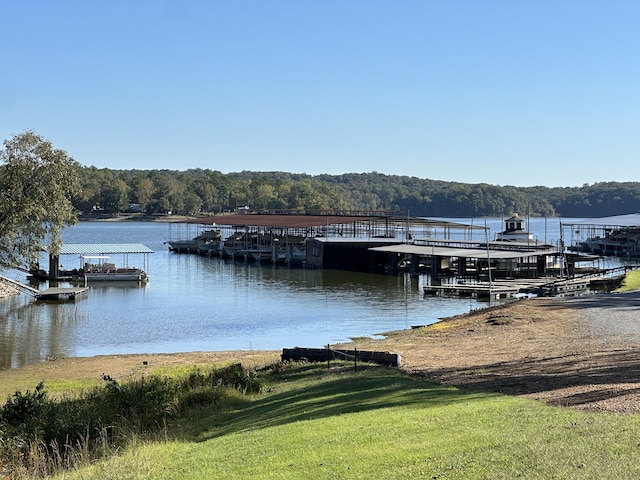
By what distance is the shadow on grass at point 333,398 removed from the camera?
14484 mm

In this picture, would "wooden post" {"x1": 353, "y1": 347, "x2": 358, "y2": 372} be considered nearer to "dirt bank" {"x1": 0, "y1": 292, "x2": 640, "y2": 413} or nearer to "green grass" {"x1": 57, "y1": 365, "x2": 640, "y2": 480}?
"dirt bank" {"x1": 0, "y1": 292, "x2": 640, "y2": 413}

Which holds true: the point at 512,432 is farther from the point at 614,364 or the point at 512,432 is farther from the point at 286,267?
the point at 286,267

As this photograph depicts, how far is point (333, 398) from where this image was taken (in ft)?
52.2

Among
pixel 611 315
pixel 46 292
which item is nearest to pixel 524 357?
pixel 611 315

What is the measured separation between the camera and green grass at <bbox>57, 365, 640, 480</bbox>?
9883mm

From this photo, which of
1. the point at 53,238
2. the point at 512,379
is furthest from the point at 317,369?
the point at 53,238

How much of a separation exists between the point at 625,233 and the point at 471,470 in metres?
100

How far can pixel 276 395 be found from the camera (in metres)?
17.7

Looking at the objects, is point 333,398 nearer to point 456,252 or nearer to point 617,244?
point 456,252

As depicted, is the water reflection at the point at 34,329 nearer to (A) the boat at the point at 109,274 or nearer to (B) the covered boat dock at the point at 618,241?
(A) the boat at the point at 109,274

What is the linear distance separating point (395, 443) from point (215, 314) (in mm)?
36538

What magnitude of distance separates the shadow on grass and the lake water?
16.1 m

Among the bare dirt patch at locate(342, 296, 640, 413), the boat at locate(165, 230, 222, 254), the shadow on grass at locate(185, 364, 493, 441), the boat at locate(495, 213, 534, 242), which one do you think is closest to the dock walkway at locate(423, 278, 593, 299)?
the bare dirt patch at locate(342, 296, 640, 413)

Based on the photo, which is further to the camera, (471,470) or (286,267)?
(286,267)
